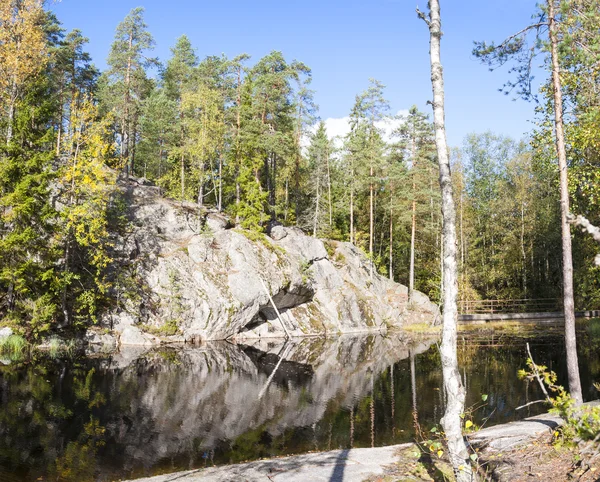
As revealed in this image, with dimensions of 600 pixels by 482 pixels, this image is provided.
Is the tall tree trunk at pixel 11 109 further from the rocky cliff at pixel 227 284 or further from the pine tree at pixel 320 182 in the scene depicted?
the pine tree at pixel 320 182

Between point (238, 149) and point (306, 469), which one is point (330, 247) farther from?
point (306, 469)

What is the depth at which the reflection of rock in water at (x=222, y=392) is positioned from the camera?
13109mm

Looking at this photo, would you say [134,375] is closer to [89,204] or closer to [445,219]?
[89,204]

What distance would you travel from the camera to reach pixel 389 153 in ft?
173

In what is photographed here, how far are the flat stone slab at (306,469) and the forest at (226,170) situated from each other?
10.4 m

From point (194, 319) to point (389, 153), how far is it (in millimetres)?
31491

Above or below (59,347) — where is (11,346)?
above

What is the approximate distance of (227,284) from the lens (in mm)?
34562

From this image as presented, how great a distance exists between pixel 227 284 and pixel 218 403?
59.5 ft

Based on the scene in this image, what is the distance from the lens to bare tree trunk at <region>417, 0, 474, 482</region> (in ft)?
23.3

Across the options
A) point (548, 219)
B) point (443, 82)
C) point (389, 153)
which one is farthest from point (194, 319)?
point (548, 219)

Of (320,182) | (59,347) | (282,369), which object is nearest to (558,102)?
(282,369)

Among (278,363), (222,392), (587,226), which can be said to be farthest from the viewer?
(278,363)

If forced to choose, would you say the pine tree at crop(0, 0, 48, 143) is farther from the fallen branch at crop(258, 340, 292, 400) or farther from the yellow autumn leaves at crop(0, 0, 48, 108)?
the fallen branch at crop(258, 340, 292, 400)
